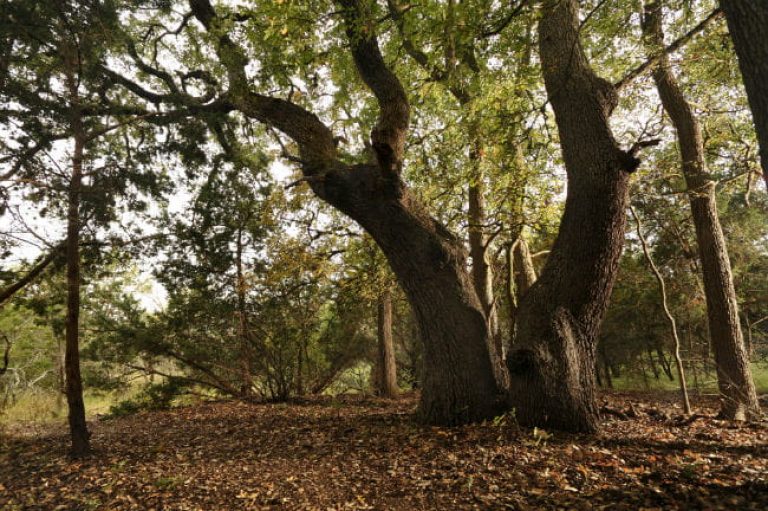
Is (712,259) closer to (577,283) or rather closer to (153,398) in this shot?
(577,283)

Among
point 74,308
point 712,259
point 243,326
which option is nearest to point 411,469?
point 74,308

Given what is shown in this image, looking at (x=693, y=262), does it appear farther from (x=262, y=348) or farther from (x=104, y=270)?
(x=104, y=270)

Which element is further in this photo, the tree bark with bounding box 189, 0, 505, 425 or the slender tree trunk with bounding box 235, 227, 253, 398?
the slender tree trunk with bounding box 235, 227, 253, 398

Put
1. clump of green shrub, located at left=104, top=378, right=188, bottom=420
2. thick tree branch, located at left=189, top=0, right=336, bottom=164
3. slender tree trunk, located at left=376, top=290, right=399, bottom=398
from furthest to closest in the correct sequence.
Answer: slender tree trunk, located at left=376, top=290, right=399, bottom=398 < clump of green shrub, located at left=104, top=378, right=188, bottom=420 < thick tree branch, located at left=189, top=0, right=336, bottom=164

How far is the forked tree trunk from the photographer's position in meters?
4.20

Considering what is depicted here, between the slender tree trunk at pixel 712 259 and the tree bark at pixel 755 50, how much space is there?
377cm

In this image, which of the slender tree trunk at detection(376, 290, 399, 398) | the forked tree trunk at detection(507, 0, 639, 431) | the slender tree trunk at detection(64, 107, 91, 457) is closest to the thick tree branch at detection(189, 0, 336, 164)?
the slender tree trunk at detection(64, 107, 91, 457)

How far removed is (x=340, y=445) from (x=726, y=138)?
8.38 metres

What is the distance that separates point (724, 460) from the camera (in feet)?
11.4

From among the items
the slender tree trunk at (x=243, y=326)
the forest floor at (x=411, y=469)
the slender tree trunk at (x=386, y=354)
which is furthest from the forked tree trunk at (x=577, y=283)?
the slender tree trunk at (x=243, y=326)

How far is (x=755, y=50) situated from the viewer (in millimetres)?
2164

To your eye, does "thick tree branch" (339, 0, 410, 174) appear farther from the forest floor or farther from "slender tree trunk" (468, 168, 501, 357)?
the forest floor

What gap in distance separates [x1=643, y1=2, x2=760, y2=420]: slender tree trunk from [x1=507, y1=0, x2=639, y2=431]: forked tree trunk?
2.20m

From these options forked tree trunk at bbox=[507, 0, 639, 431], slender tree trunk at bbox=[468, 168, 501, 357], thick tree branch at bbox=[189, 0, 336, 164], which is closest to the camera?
forked tree trunk at bbox=[507, 0, 639, 431]
